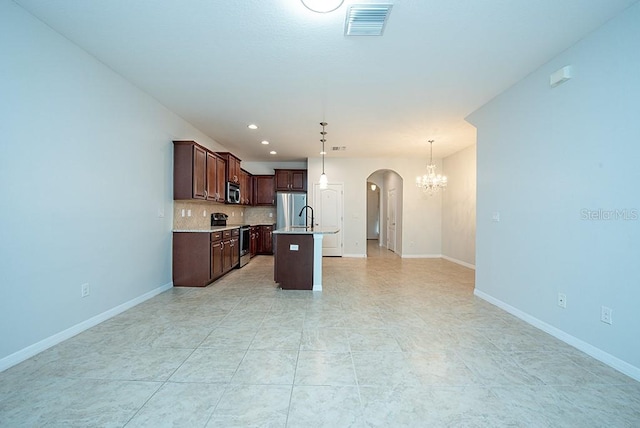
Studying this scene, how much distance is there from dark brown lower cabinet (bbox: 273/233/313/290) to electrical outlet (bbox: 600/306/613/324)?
10.6ft

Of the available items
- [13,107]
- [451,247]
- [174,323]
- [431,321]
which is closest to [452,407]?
[431,321]

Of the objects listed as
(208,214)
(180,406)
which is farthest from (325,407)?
(208,214)

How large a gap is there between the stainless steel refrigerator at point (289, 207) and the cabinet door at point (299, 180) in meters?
0.22

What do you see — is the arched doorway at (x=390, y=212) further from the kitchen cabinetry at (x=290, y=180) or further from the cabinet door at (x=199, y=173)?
the cabinet door at (x=199, y=173)

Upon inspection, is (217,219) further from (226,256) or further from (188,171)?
(188,171)

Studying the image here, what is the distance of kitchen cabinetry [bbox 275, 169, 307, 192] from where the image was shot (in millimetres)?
7680

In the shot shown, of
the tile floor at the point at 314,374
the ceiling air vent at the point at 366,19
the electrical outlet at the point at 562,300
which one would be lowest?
the tile floor at the point at 314,374

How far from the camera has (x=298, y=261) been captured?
4.27 meters

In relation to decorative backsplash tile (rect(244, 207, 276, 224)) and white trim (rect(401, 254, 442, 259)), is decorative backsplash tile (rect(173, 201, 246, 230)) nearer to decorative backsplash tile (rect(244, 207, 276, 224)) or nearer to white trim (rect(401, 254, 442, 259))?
decorative backsplash tile (rect(244, 207, 276, 224))

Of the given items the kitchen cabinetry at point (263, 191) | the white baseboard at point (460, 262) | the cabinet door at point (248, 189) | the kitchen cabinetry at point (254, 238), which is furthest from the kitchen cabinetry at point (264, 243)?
the white baseboard at point (460, 262)

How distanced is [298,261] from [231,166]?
2721 mm

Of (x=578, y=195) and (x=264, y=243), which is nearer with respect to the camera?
(x=578, y=195)

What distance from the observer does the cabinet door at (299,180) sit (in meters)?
7.67

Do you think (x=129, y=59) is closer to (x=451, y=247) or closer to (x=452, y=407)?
(x=452, y=407)
